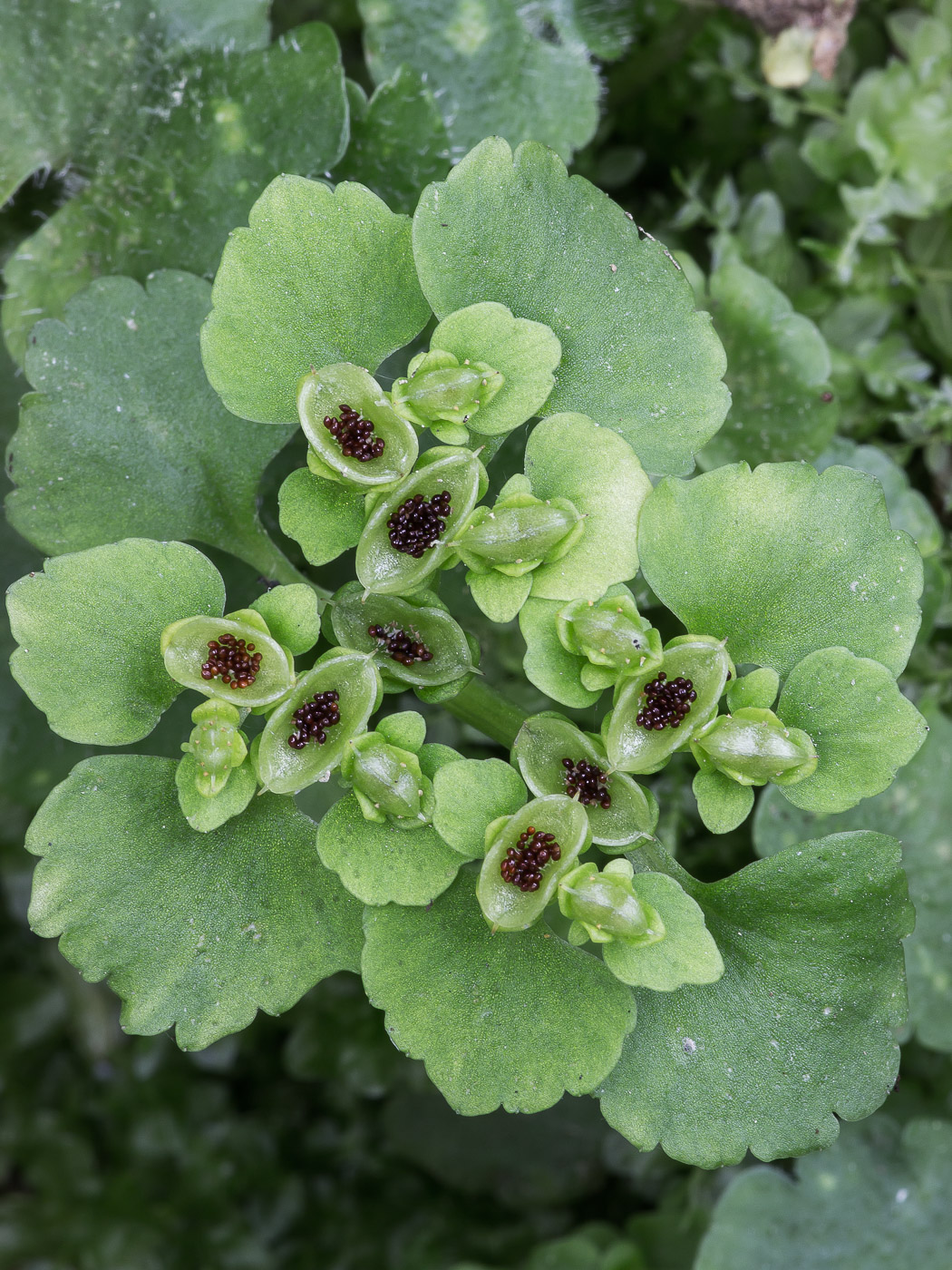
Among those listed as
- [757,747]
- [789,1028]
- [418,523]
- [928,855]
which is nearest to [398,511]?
[418,523]

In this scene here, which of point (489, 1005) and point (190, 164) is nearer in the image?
point (489, 1005)

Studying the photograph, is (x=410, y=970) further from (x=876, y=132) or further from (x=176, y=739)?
(x=876, y=132)

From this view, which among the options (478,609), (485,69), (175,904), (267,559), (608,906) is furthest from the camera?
(485,69)

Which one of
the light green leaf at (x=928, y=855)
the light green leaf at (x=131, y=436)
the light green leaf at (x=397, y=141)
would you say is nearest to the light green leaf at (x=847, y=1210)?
the light green leaf at (x=928, y=855)

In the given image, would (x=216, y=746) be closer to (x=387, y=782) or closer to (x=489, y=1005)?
(x=387, y=782)

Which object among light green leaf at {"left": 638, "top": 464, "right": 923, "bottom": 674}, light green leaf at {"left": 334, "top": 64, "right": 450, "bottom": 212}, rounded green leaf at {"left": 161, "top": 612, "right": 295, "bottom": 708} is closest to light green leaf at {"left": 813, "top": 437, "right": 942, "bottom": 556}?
light green leaf at {"left": 638, "top": 464, "right": 923, "bottom": 674}

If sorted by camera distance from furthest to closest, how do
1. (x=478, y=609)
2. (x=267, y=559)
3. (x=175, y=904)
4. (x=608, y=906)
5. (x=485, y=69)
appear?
(x=485, y=69)
(x=478, y=609)
(x=267, y=559)
(x=175, y=904)
(x=608, y=906)

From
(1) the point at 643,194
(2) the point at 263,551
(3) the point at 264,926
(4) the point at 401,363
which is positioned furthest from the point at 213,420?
(1) the point at 643,194
